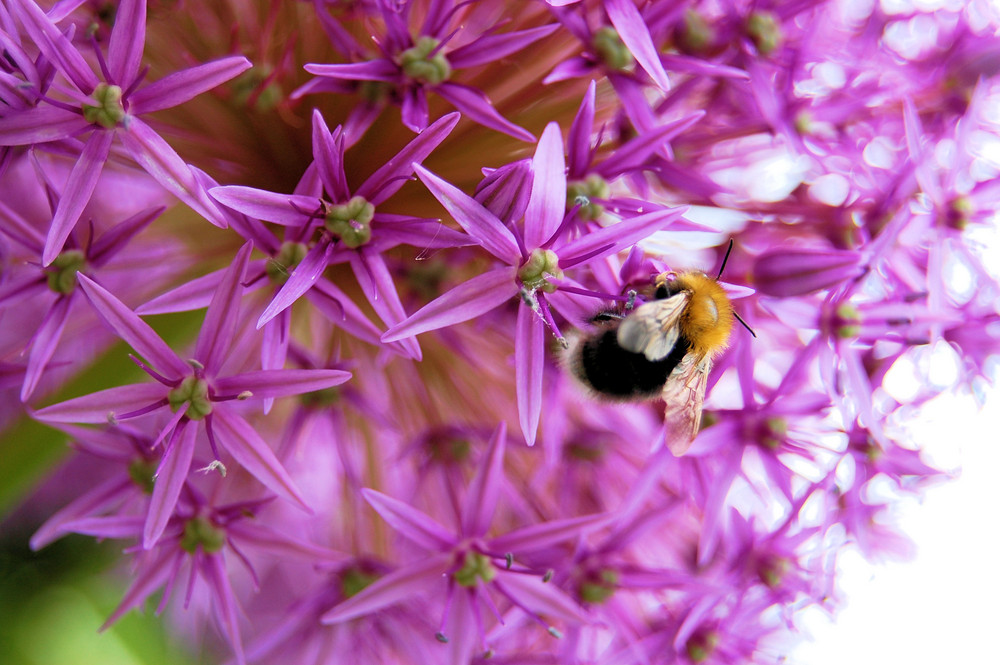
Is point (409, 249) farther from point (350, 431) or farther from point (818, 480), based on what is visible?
point (818, 480)

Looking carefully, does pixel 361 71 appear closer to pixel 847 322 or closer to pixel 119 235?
pixel 119 235

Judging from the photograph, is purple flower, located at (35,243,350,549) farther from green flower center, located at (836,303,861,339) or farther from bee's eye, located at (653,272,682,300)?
green flower center, located at (836,303,861,339)

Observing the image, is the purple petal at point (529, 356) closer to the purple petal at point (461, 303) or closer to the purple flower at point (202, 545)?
the purple petal at point (461, 303)

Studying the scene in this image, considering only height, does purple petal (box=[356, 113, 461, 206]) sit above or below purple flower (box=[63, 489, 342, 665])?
above

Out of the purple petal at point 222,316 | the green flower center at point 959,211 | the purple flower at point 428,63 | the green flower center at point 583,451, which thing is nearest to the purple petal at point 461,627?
the green flower center at point 583,451

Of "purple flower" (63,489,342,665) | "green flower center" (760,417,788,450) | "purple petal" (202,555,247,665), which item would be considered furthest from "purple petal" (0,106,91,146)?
"green flower center" (760,417,788,450)
